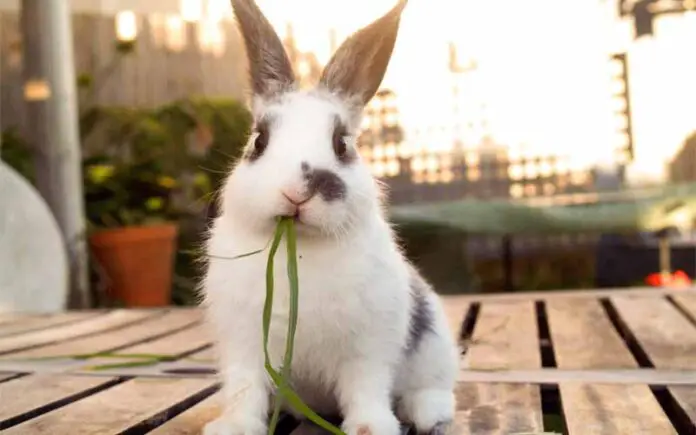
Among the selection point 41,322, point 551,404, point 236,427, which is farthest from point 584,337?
point 41,322

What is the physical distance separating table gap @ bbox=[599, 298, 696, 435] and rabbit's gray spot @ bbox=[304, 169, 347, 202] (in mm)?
578

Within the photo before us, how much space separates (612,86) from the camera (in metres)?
3.84

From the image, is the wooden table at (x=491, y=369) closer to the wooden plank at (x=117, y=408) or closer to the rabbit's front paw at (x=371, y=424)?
the wooden plank at (x=117, y=408)

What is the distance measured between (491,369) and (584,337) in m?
0.36

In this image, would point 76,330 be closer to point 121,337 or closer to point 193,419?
point 121,337

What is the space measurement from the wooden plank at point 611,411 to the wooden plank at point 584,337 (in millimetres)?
207

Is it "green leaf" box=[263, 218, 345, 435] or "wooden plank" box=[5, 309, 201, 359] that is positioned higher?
"green leaf" box=[263, 218, 345, 435]

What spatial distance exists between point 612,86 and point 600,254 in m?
0.76

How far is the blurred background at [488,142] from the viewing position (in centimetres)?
371

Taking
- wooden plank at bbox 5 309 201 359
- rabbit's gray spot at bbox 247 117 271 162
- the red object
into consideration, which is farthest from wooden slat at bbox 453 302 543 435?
the red object

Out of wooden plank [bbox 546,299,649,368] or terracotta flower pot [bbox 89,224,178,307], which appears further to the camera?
terracotta flower pot [bbox 89,224,178,307]

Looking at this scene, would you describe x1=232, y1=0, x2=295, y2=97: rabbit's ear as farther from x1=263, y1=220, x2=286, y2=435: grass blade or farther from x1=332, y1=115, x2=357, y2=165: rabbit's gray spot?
x1=263, y1=220, x2=286, y2=435: grass blade

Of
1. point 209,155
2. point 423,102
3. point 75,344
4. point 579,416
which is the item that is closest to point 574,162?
point 423,102

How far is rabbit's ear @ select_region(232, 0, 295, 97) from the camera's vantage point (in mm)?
1123
